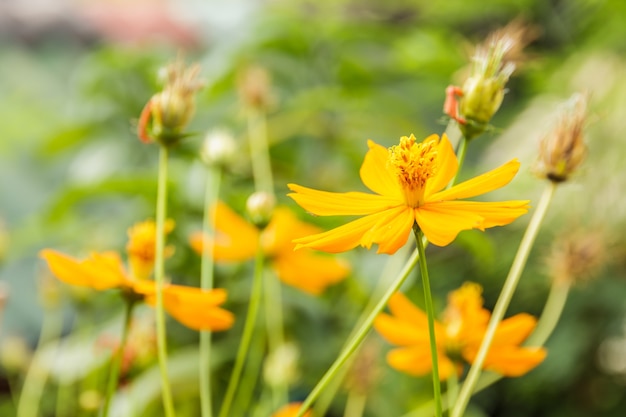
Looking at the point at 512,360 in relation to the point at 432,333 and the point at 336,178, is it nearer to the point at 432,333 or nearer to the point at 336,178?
the point at 432,333

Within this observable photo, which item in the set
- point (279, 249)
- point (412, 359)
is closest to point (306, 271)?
point (279, 249)

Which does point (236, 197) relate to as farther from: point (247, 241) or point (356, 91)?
point (356, 91)

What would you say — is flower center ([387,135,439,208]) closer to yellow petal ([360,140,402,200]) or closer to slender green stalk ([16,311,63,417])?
yellow petal ([360,140,402,200])

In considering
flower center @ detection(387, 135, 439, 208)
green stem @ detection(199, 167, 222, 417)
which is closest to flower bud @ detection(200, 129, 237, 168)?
green stem @ detection(199, 167, 222, 417)

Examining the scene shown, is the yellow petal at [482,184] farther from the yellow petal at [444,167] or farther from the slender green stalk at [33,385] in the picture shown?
the slender green stalk at [33,385]

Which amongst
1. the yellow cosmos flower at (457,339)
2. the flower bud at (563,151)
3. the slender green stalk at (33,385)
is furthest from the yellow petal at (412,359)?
the slender green stalk at (33,385)

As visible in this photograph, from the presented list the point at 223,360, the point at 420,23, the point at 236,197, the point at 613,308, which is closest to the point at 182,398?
the point at 223,360
